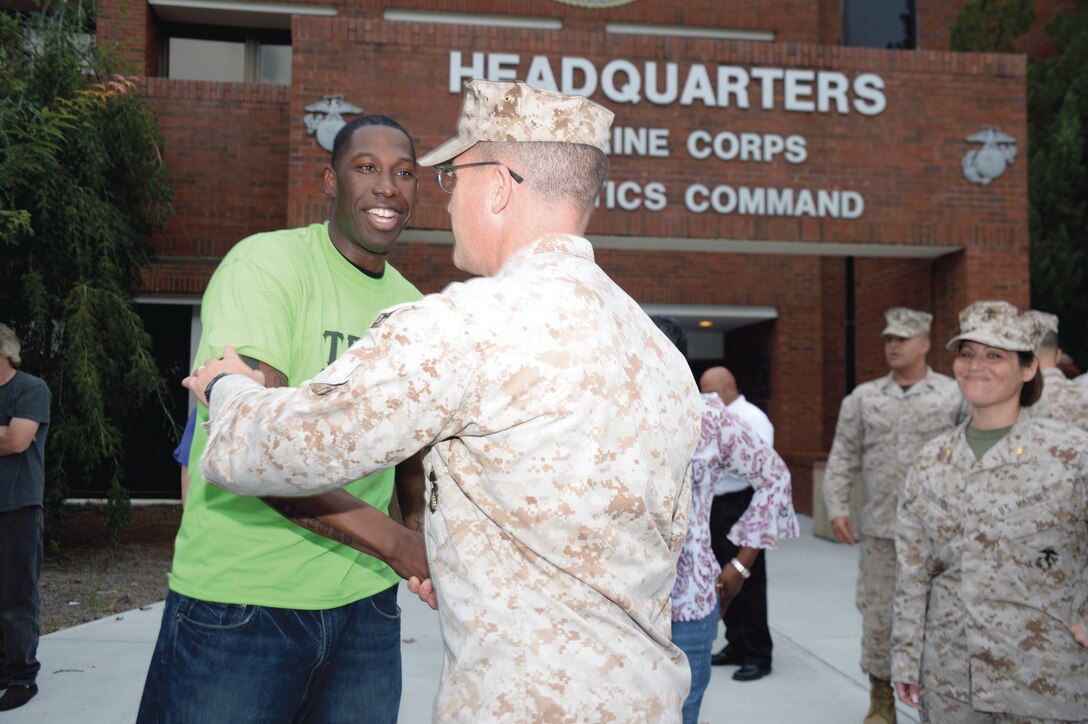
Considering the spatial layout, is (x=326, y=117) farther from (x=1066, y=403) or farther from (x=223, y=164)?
(x=1066, y=403)

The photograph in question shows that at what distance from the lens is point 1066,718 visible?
2.91 metres

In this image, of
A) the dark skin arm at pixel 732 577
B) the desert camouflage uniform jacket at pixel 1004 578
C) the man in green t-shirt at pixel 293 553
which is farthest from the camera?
the dark skin arm at pixel 732 577

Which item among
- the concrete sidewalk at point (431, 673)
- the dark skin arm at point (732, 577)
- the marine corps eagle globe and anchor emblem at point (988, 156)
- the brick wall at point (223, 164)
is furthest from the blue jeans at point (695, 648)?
the brick wall at point (223, 164)

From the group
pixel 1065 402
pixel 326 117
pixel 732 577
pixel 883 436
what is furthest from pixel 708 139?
pixel 732 577

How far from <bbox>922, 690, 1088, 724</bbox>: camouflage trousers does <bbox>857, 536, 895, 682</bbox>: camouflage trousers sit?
1.73 meters

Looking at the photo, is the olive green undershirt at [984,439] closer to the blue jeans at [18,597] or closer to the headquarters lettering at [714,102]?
the blue jeans at [18,597]

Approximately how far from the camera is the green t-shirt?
1.99 m

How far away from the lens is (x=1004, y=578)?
119 inches

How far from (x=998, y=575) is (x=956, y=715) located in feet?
1.58

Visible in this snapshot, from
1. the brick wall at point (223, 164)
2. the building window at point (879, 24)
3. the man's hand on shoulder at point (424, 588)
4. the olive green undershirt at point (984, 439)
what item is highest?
the building window at point (879, 24)

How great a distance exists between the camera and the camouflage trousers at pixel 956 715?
296 cm

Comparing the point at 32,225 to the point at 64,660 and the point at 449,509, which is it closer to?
the point at 64,660

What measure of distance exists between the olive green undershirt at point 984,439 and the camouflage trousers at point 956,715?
2.62ft

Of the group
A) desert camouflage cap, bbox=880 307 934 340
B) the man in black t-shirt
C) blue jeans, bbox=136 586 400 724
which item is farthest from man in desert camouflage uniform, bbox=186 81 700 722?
desert camouflage cap, bbox=880 307 934 340
